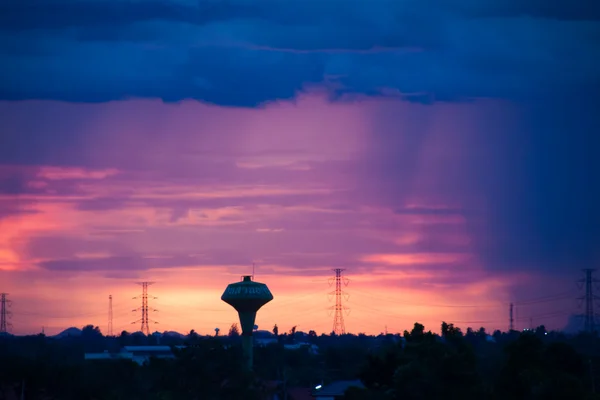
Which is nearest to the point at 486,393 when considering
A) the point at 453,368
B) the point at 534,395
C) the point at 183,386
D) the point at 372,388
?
the point at 453,368

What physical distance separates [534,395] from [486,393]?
1158 centimetres

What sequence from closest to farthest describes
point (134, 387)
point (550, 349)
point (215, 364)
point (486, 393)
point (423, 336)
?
point (486, 393), point (550, 349), point (423, 336), point (215, 364), point (134, 387)

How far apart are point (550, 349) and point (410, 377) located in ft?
55.8

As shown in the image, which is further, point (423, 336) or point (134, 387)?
point (134, 387)

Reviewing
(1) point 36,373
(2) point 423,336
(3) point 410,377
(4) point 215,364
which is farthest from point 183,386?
(3) point 410,377

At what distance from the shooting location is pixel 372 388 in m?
126

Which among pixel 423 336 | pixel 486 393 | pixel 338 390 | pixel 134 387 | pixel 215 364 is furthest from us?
pixel 134 387

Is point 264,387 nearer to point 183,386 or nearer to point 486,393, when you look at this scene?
point 183,386

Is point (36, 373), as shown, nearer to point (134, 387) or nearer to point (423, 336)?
point (134, 387)

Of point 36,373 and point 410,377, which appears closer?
point 410,377

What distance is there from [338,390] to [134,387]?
37251mm

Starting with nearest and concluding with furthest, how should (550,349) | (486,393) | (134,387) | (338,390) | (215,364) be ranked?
1. (486,393)
2. (550,349)
3. (338,390)
4. (215,364)
5. (134,387)

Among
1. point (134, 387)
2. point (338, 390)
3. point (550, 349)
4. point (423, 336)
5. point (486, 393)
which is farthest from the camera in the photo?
point (134, 387)

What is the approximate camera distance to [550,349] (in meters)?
120
